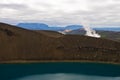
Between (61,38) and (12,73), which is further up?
(61,38)

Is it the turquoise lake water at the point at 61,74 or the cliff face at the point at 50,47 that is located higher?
the cliff face at the point at 50,47

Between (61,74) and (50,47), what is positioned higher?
(50,47)

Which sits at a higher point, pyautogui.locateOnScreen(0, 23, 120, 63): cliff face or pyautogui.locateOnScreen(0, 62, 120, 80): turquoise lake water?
pyautogui.locateOnScreen(0, 23, 120, 63): cliff face

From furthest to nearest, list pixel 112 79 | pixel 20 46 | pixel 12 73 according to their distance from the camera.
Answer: pixel 20 46
pixel 12 73
pixel 112 79

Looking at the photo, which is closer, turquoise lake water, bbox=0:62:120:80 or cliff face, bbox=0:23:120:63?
turquoise lake water, bbox=0:62:120:80

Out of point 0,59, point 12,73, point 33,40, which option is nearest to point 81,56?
point 33,40

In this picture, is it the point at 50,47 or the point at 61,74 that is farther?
the point at 50,47

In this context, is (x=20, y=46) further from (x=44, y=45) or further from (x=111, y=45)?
(x=111, y=45)

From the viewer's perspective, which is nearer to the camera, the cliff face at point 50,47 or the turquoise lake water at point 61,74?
the turquoise lake water at point 61,74
